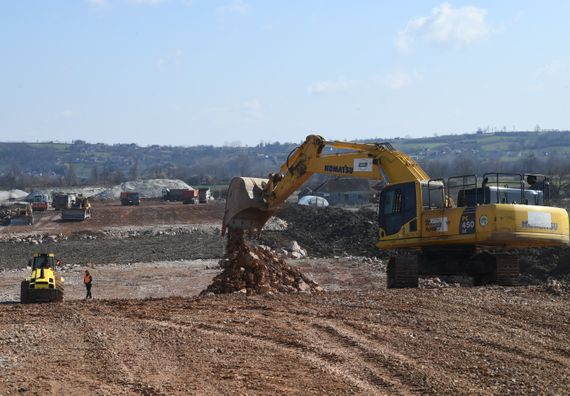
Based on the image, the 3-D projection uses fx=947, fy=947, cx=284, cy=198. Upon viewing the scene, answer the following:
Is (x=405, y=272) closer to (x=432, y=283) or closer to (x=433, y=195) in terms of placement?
(x=433, y=195)

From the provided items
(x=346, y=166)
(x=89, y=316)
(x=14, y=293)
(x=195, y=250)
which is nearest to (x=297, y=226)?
(x=195, y=250)

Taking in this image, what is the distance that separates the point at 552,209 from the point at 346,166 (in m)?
4.97

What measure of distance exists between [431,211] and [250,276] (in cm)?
452

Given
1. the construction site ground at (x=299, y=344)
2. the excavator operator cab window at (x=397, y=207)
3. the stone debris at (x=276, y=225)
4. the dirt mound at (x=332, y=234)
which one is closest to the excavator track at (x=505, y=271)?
the excavator operator cab window at (x=397, y=207)

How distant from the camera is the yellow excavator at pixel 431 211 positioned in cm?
2114

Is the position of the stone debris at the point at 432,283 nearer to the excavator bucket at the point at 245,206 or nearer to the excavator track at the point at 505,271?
the excavator track at the point at 505,271

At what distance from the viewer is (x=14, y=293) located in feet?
103

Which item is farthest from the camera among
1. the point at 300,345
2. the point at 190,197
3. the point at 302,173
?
the point at 190,197

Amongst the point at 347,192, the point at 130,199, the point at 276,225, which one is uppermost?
the point at 347,192

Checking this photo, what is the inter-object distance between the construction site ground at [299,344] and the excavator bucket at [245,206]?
11.4ft

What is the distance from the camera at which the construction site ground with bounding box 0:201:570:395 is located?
11.2 meters

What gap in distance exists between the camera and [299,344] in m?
13.7

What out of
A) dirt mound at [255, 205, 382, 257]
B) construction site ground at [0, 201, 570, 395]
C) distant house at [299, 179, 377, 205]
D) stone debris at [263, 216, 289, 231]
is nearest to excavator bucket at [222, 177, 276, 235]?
construction site ground at [0, 201, 570, 395]

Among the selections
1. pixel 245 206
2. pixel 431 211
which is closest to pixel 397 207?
pixel 431 211
